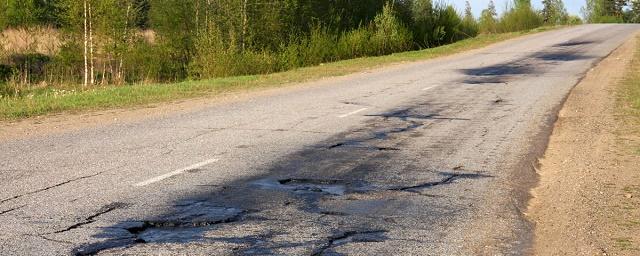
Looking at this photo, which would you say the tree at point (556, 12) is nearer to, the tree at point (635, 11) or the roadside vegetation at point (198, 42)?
the tree at point (635, 11)

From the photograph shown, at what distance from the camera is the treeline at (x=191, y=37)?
1133 inches

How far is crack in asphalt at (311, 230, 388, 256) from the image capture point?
594 cm

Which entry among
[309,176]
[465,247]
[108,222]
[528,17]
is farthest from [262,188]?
[528,17]

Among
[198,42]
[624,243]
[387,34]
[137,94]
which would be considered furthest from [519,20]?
[624,243]

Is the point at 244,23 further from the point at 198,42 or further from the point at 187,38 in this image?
the point at 187,38

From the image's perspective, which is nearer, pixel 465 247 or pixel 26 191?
pixel 465 247

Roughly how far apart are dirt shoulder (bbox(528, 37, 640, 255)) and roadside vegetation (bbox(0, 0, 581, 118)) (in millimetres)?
9620

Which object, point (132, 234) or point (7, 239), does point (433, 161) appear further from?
point (7, 239)

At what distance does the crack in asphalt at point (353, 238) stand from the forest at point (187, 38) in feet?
64.6

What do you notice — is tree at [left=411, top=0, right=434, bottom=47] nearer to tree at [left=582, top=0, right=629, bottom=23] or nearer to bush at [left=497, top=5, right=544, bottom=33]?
bush at [left=497, top=5, right=544, bottom=33]

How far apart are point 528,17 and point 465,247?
195ft

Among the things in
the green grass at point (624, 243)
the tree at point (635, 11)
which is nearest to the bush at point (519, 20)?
the tree at point (635, 11)

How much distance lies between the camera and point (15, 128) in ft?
41.1

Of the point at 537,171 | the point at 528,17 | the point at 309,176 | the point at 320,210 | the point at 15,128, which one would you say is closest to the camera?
→ the point at 320,210
